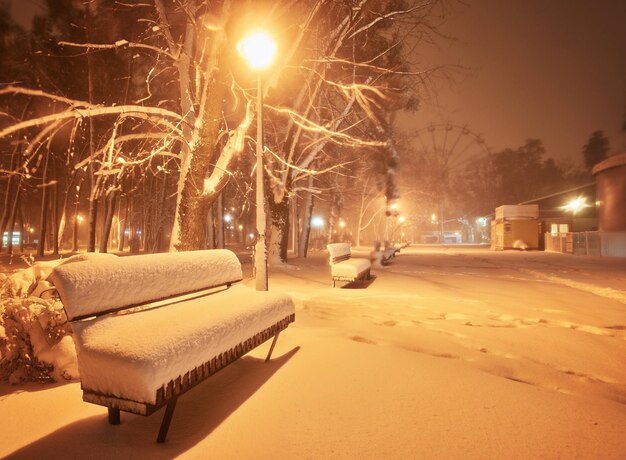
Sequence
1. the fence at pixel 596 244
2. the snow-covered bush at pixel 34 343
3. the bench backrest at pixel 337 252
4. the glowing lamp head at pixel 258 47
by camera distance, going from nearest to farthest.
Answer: the snow-covered bush at pixel 34 343 < the glowing lamp head at pixel 258 47 < the bench backrest at pixel 337 252 < the fence at pixel 596 244

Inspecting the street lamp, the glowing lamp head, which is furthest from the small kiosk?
the glowing lamp head

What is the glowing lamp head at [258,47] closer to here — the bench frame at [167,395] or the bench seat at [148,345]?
the bench seat at [148,345]

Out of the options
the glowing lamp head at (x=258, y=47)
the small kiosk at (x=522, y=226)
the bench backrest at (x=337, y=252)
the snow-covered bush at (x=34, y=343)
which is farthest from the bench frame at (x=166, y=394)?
the small kiosk at (x=522, y=226)

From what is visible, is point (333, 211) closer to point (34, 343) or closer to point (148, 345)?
point (34, 343)

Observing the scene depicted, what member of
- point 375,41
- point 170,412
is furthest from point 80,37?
point 170,412

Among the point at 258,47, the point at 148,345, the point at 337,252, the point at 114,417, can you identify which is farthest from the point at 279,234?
the point at 148,345

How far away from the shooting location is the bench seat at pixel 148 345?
195 cm

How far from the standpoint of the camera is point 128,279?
2629 mm

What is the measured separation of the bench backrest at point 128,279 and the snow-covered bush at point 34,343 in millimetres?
1126

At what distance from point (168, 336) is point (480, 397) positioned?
95.3 inches

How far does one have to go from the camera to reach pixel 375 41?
43.4 feet

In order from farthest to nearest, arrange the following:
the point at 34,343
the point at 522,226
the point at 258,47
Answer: the point at 522,226, the point at 258,47, the point at 34,343

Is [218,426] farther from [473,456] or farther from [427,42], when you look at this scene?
[427,42]

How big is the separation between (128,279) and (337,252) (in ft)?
24.8
